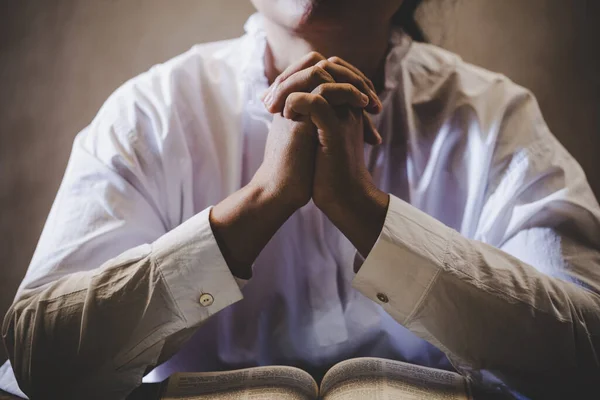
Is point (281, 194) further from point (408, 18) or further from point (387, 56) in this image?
point (408, 18)

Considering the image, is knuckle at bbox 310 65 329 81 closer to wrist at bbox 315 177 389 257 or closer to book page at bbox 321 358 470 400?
wrist at bbox 315 177 389 257

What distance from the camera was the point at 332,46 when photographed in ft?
2.75

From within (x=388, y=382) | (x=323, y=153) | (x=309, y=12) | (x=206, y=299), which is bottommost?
(x=388, y=382)

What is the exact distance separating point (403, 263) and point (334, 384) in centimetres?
17

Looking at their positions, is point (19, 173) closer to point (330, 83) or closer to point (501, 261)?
point (330, 83)

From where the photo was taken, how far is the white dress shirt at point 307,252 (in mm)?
654

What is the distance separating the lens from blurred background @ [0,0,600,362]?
3.91 ft

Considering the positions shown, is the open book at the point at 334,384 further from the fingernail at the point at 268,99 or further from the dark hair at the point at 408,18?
the dark hair at the point at 408,18

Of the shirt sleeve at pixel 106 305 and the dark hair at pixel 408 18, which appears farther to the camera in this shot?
the dark hair at pixel 408 18

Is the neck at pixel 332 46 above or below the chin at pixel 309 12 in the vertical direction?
below

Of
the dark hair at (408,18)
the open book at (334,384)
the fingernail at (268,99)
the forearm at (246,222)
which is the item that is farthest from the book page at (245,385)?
the dark hair at (408,18)

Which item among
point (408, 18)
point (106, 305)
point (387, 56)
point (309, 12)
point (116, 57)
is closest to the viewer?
point (106, 305)

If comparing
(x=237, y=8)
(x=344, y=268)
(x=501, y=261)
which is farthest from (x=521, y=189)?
(x=237, y=8)

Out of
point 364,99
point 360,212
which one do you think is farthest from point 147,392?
point 364,99
